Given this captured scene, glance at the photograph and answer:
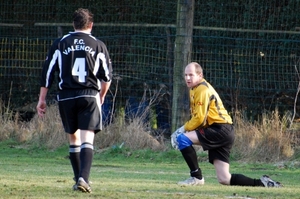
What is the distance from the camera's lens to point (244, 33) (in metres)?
15.4

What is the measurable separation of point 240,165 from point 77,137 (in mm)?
4670

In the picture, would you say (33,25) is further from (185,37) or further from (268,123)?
(268,123)

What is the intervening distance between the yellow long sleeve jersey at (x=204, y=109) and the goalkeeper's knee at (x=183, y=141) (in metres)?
0.10

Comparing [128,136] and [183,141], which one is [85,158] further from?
[128,136]

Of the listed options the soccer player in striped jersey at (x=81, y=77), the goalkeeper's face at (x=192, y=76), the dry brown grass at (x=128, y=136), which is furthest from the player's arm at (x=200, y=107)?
the dry brown grass at (x=128, y=136)

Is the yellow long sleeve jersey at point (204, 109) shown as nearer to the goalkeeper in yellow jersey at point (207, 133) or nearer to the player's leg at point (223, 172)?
the goalkeeper in yellow jersey at point (207, 133)

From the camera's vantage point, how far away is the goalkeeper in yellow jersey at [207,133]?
9242mm

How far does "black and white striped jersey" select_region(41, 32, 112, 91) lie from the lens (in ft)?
26.8

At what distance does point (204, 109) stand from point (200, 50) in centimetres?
622

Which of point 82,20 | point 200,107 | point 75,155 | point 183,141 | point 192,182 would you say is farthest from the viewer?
point 183,141

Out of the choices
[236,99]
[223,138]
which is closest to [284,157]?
[236,99]

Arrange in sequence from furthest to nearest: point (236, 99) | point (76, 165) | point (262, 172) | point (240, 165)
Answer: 1. point (236, 99)
2. point (240, 165)
3. point (262, 172)
4. point (76, 165)

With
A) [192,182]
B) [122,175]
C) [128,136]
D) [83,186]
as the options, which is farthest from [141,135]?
[83,186]

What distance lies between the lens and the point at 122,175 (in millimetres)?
10758
